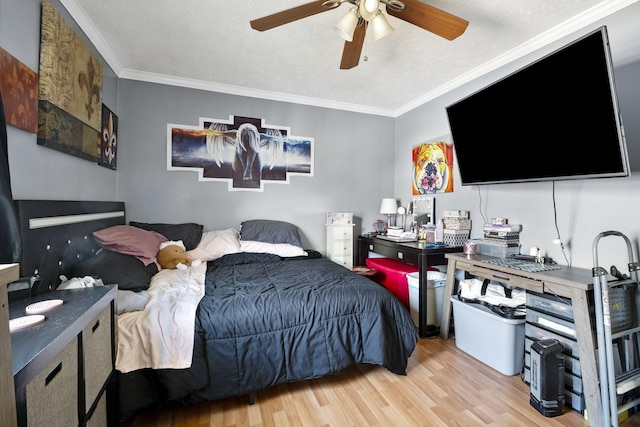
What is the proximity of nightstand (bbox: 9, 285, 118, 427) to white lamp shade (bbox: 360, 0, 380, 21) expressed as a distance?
1.83 m

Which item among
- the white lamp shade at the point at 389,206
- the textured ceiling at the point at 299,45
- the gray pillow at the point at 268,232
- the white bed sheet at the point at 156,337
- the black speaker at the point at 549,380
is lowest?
the black speaker at the point at 549,380

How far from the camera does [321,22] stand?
196 cm

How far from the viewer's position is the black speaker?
1546 mm

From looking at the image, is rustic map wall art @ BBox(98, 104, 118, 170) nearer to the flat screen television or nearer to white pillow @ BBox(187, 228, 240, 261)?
white pillow @ BBox(187, 228, 240, 261)

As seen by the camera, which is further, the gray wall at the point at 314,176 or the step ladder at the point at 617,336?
the gray wall at the point at 314,176

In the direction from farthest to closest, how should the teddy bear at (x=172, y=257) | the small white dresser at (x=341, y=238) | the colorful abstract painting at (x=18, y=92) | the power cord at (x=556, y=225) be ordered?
the small white dresser at (x=341, y=238) < the teddy bear at (x=172, y=257) < the power cord at (x=556, y=225) < the colorful abstract painting at (x=18, y=92)

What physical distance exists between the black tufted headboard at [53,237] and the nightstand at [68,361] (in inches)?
11.8

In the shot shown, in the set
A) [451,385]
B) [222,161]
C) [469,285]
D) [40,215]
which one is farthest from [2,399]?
[222,161]

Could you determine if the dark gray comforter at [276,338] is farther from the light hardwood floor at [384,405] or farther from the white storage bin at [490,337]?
the white storage bin at [490,337]

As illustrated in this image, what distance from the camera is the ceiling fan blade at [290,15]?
1.48m

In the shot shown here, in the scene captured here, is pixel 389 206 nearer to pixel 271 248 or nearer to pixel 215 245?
pixel 271 248

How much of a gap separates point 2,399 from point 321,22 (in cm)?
231

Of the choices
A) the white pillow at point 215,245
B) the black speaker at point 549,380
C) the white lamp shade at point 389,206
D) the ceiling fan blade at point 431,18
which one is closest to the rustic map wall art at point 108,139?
the white pillow at point 215,245

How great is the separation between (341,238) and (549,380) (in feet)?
7.07
